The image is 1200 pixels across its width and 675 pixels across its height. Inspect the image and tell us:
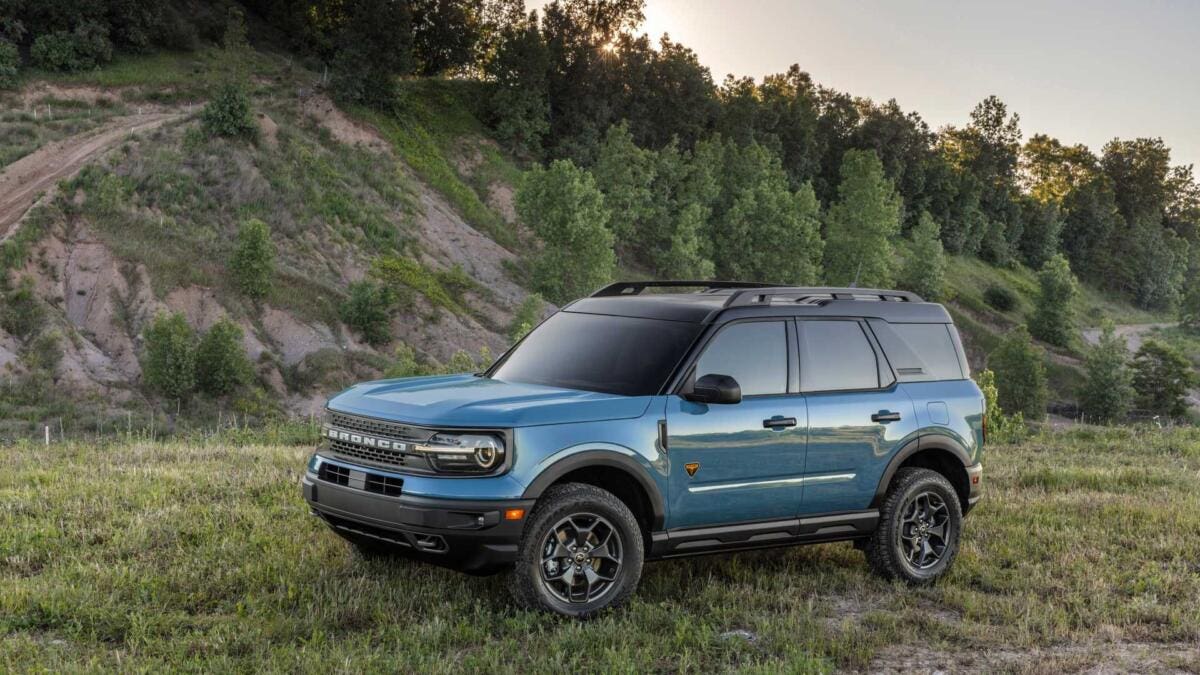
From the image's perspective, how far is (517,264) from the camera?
5684 centimetres

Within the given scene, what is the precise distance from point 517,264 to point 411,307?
1145 cm

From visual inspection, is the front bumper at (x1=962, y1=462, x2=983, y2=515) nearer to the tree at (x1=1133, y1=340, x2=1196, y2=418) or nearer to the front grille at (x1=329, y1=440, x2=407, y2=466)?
the front grille at (x1=329, y1=440, x2=407, y2=466)

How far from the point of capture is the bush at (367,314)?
143 feet

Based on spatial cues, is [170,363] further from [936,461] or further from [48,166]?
[936,461]

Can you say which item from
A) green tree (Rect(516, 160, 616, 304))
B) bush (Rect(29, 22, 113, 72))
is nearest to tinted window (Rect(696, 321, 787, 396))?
green tree (Rect(516, 160, 616, 304))

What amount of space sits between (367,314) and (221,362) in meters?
7.56

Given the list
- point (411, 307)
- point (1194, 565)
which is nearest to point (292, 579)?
point (1194, 565)

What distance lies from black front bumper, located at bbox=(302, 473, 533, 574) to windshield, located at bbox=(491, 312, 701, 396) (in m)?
1.26

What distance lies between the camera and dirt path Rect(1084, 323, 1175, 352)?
98.4 metres

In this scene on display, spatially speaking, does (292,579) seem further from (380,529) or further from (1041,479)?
(1041,479)

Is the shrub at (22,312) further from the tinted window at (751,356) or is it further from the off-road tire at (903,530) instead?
the off-road tire at (903,530)

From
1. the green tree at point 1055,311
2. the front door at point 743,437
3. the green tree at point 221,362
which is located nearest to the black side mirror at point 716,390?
the front door at point 743,437

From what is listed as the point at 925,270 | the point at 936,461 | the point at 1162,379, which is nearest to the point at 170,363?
the point at 936,461

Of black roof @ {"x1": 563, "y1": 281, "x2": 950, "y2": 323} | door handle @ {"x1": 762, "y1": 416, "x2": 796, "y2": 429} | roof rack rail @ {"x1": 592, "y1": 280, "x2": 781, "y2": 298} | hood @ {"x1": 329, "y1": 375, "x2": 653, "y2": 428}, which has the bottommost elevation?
door handle @ {"x1": 762, "y1": 416, "x2": 796, "y2": 429}
